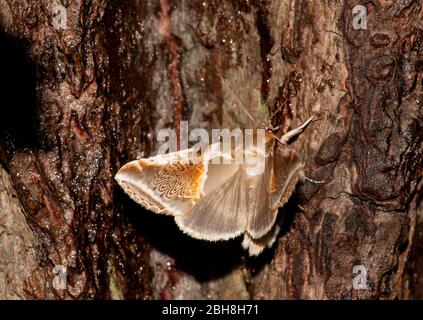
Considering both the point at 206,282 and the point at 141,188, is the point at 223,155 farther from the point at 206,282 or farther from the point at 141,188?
the point at 206,282

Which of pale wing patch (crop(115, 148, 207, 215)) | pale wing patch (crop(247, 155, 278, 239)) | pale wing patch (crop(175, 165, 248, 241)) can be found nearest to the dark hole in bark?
pale wing patch (crop(115, 148, 207, 215))

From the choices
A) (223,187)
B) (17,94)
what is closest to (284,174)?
(223,187)

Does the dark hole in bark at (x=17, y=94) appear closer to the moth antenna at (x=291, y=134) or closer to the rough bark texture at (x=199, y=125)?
the rough bark texture at (x=199, y=125)

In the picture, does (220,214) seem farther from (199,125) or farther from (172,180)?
(199,125)

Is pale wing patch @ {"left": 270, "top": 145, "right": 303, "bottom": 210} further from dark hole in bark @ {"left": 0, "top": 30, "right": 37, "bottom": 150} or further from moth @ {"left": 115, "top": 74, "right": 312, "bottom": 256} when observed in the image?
dark hole in bark @ {"left": 0, "top": 30, "right": 37, "bottom": 150}

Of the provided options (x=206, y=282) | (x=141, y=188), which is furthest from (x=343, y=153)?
(x=206, y=282)

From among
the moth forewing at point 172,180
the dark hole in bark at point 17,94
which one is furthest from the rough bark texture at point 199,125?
the moth forewing at point 172,180
